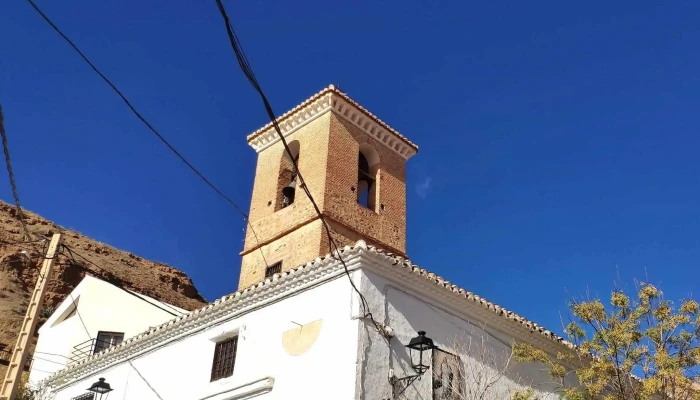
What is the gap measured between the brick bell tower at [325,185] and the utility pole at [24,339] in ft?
22.5

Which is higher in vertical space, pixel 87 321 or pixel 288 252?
pixel 288 252

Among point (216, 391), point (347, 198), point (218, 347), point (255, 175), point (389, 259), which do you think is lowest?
point (216, 391)

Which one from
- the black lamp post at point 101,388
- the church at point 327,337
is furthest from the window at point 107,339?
the black lamp post at point 101,388

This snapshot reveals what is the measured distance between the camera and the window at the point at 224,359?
11.9 meters

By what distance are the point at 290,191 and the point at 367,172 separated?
2436 millimetres

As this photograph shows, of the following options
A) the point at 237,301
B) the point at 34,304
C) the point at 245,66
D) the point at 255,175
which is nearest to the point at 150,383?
the point at 237,301

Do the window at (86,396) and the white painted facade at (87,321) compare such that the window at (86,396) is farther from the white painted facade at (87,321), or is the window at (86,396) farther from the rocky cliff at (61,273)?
the rocky cliff at (61,273)

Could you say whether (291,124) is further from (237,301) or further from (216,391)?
(216,391)

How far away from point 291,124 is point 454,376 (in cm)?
962

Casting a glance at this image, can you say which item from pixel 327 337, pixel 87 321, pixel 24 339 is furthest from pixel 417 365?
pixel 87 321

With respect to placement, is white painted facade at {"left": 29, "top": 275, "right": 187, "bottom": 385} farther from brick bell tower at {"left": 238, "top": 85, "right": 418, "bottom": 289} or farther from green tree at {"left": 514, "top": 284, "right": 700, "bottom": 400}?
green tree at {"left": 514, "top": 284, "right": 700, "bottom": 400}

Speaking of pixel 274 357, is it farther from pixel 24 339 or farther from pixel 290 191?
pixel 290 191

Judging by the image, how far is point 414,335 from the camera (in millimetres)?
10789

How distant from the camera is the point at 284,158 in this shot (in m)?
18.3
